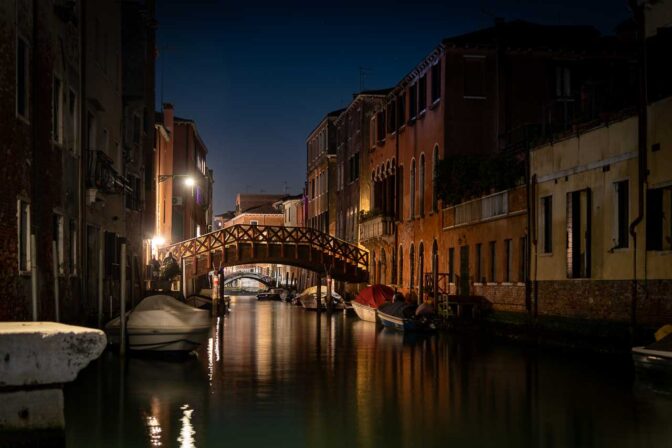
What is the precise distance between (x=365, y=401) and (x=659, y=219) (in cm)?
867

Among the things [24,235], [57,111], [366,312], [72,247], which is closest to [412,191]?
[366,312]

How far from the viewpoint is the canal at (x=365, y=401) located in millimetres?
9914

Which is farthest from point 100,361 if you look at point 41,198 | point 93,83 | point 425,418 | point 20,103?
point 425,418

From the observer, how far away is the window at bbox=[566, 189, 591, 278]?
863 inches

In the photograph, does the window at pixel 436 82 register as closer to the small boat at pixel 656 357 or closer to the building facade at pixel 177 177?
the building facade at pixel 177 177

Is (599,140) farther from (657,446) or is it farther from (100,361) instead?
(657,446)

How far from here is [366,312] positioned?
3647 cm

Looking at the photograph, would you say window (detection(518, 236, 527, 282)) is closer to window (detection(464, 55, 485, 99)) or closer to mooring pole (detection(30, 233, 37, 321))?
window (detection(464, 55, 485, 99))

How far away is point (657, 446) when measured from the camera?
947 centimetres

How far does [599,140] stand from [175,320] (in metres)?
9.59

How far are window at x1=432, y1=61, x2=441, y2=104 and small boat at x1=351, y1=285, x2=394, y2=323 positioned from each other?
716 centimetres

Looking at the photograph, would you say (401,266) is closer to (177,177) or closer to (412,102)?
(412,102)

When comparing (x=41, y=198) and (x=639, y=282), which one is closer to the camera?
(x=41, y=198)

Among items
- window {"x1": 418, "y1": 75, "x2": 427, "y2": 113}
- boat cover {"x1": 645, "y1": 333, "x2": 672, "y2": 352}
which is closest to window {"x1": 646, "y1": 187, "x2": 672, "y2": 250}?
boat cover {"x1": 645, "y1": 333, "x2": 672, "y2": 352}
